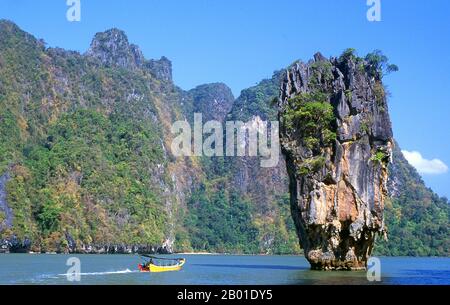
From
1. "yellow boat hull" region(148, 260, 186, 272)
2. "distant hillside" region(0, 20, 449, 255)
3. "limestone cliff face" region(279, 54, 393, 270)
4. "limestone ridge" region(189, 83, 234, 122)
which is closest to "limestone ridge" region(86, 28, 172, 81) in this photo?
"distant hillside" region(0, 20, 449, 255)

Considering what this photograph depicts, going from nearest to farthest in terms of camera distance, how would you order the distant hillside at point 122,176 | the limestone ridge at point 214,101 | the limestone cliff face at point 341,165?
the limestone cliff face at point 341,165 < the distant hillside at point 122,176 < the limestone ridge at point 214,101

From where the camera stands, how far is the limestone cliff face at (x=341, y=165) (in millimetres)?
32969

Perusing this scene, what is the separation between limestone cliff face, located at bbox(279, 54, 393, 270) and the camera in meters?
33.0

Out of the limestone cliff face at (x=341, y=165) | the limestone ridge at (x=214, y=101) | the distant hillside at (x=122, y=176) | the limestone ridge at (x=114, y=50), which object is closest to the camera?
the limestone cliff face at (x=341, y=165)

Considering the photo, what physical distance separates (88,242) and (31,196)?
8.75m

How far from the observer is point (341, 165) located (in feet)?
110

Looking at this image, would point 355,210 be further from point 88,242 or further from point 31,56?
point 31,56

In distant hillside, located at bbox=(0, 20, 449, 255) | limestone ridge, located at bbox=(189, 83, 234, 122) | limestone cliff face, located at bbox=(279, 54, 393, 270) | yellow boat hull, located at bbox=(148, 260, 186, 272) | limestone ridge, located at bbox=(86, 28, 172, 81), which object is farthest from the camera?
limestone ridge, located at bbox=(189, 83, 234, 122)

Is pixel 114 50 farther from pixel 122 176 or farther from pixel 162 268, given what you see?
pixel 162 268

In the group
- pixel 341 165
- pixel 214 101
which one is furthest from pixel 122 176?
pixel 341 165

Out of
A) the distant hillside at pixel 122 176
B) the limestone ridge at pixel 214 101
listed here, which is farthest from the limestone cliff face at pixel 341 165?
the limestone ridge at pixel 214 101

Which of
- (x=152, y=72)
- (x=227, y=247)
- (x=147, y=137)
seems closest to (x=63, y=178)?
(x=147, y=137)

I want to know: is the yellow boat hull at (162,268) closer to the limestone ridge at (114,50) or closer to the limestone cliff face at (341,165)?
the limestone cliff face at (341,165)

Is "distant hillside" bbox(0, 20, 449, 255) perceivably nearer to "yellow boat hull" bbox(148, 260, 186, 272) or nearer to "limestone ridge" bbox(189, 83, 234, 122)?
"limestone ridge" bbox(189, 83, 234, 122)
